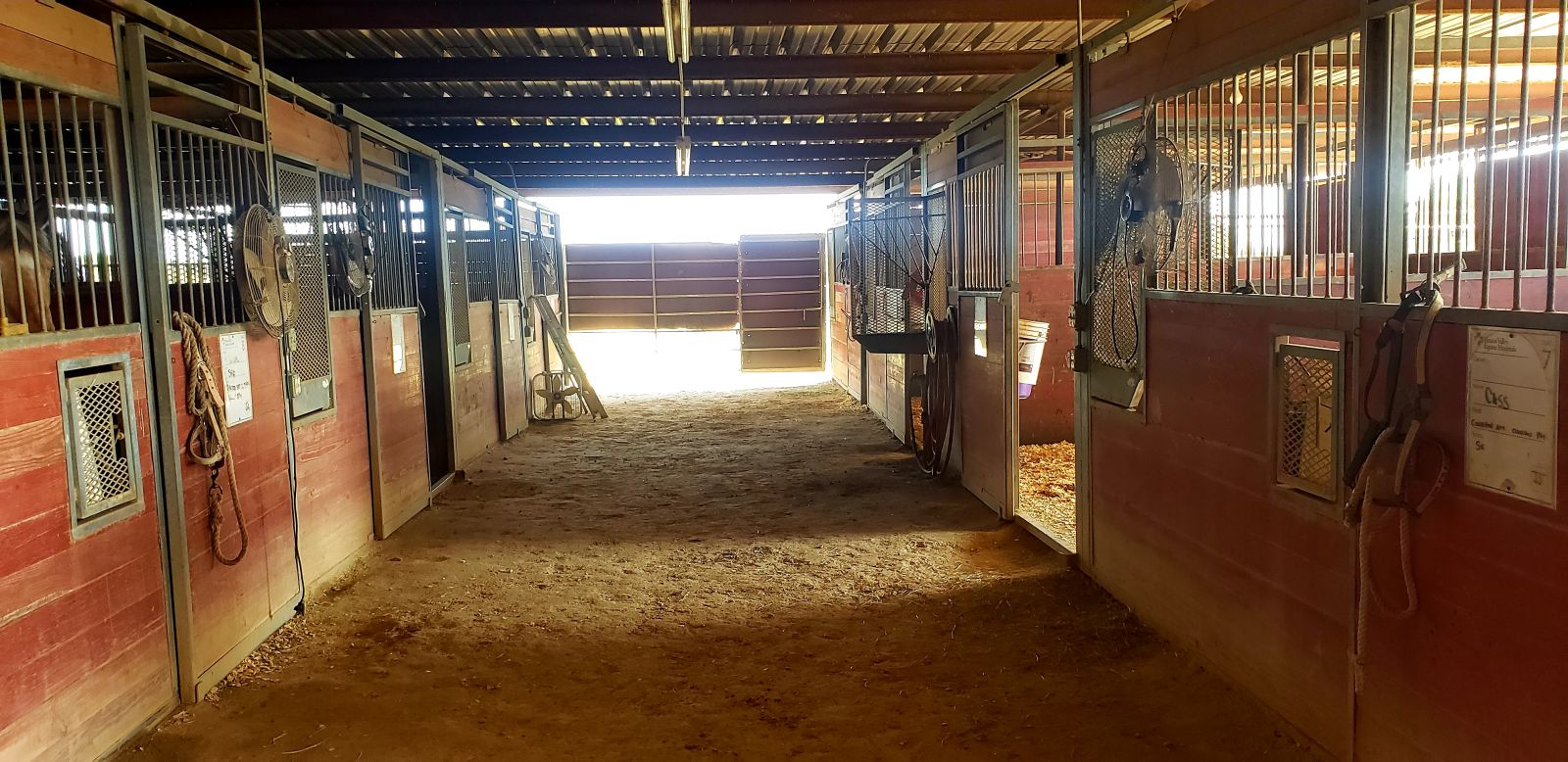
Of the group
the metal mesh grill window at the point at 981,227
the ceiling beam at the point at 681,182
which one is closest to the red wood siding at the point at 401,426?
the metal mesh grill window at the point at 981,227

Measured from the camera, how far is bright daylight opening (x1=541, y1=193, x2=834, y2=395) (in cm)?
1477

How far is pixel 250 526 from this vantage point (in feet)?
12.3

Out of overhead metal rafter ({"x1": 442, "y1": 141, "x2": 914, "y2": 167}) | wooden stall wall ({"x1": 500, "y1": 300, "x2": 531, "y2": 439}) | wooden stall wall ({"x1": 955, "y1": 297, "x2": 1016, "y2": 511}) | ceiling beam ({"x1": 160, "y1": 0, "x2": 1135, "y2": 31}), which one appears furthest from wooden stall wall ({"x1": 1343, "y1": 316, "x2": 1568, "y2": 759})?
overhead metal rafter ({"x1": 442, "y1": 141, "x2": 914, "y2": 167})

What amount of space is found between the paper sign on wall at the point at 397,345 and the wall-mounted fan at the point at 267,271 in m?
1.51

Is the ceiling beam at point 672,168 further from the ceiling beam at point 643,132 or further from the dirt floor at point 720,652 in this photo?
the dirt floor at point 720,652

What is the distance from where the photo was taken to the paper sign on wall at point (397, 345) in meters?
5.65

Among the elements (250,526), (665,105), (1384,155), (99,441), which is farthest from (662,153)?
(1384,155)

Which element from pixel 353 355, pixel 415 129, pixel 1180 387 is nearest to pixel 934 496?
pixel 1180 387

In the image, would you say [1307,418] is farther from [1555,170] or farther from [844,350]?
[844,350]

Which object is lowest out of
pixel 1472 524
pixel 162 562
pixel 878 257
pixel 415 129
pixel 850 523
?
pixel 850 523

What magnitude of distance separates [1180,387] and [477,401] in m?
6.01

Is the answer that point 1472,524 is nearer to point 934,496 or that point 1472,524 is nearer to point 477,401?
point 934,496

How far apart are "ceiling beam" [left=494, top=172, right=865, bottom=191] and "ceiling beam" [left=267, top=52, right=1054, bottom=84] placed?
5.11m

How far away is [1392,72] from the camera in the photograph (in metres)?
2.33
